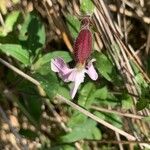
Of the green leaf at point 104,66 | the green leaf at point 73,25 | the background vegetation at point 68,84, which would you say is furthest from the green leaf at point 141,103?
the green leaf at point 73,25

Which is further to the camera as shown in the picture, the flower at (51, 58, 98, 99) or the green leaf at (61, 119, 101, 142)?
the green leaf at (61, 119, 101, 142)

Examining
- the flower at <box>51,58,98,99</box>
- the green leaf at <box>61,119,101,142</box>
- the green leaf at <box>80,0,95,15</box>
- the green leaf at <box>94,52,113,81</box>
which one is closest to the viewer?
the flower at <box>51,58,98,99</box>

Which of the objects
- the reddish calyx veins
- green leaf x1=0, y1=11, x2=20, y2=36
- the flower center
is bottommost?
the flower center

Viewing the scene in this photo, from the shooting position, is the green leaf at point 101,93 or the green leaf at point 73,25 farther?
the green leaf at point 101,93

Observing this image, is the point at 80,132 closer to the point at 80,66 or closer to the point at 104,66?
the point at 104,66

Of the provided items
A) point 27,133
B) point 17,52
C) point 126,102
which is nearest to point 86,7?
point 17,52

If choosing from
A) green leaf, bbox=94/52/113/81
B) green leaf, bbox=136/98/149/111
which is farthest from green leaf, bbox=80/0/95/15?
green leaf, bbox=136/98/149/111

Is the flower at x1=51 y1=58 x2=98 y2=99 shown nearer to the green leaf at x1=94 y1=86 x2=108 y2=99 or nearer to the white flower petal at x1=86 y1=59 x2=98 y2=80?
the white flower petal at x1=86 y1=59 x2=98 y2=80

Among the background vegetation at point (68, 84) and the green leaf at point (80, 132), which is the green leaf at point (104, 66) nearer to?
the background vegetation at point (68, 84)

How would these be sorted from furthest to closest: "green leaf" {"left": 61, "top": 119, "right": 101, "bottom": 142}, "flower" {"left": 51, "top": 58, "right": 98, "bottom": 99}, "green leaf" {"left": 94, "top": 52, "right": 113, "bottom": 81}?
"green leaf" {"left": 61, "top": 119, "right": 101, "bottom": 142} → "green leaf" {"left": 94, "top": 52, "right": 113, "bottom": 81} → "flower" {"left": 51, "top": 58, "right": 98, "bottom": 99}
